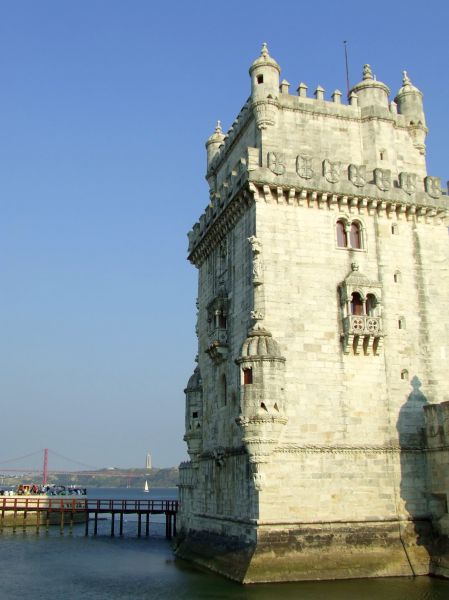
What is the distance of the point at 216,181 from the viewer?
40.1m

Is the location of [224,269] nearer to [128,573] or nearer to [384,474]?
[384,474]

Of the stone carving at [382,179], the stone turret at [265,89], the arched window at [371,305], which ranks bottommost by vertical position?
the arched window at [371,305]

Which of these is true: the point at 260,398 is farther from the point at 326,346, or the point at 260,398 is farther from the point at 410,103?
the point at 410,103

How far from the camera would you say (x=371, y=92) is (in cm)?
3456

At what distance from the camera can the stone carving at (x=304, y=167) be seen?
102 ft

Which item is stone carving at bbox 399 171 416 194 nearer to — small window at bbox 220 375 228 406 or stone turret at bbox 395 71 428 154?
stone turret at bbox 395 71 428 154

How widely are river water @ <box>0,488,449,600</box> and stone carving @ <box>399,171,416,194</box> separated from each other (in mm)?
18022

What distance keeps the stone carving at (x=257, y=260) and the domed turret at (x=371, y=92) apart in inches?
422

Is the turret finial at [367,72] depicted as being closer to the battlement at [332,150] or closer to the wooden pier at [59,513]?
the battlement at [332,150]

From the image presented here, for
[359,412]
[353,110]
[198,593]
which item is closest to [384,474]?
[359,412]

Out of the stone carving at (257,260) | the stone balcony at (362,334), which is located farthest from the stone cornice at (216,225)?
the stone balcony at (362,334)

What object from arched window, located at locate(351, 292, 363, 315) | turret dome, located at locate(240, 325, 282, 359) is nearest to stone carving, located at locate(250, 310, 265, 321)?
turret dome, located at locate(240, 325, 282, 359)

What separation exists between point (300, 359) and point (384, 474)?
6286mm

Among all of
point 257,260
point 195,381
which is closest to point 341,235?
point 257,260
